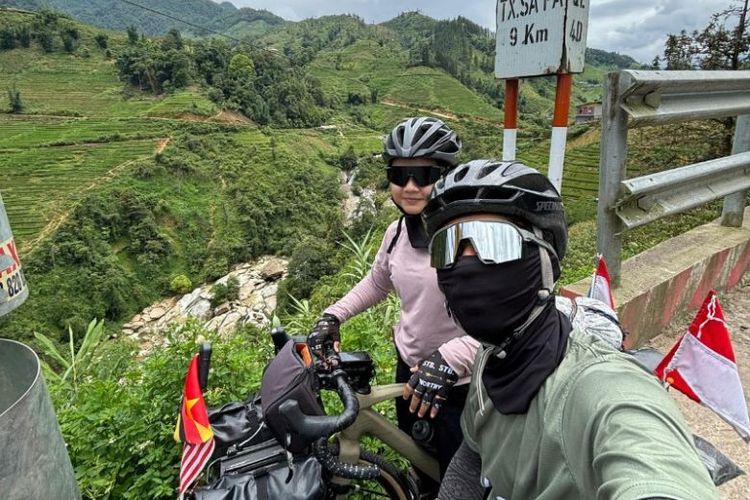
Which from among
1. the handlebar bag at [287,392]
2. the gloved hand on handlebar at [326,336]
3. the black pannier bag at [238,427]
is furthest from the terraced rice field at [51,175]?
the handlebar bag at [287,392]

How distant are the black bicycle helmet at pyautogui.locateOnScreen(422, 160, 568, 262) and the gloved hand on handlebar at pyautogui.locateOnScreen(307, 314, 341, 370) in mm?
837

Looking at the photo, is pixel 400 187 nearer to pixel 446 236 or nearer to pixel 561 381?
pixel 446 236

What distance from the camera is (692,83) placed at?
2.29 m

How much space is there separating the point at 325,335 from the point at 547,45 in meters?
1.54

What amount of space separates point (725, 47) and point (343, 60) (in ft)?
398

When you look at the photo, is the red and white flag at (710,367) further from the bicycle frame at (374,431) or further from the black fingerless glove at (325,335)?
the black fingerless glove at (325,335)

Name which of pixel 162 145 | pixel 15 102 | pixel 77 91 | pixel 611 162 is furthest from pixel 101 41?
pixel 611 162

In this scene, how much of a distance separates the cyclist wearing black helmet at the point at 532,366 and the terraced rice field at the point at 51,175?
4945 cm

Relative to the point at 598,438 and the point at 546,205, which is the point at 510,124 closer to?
the point at 546,205

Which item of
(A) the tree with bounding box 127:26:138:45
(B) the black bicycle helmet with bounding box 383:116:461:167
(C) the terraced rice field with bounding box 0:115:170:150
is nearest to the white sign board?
(B) the black bicycle helmet with bounding box 383:116:461:167

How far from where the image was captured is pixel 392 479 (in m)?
1.68

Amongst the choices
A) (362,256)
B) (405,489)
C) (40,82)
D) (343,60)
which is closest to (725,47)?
(362,256)

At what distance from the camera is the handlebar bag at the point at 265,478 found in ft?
3.87

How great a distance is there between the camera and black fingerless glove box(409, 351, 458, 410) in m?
1.39
